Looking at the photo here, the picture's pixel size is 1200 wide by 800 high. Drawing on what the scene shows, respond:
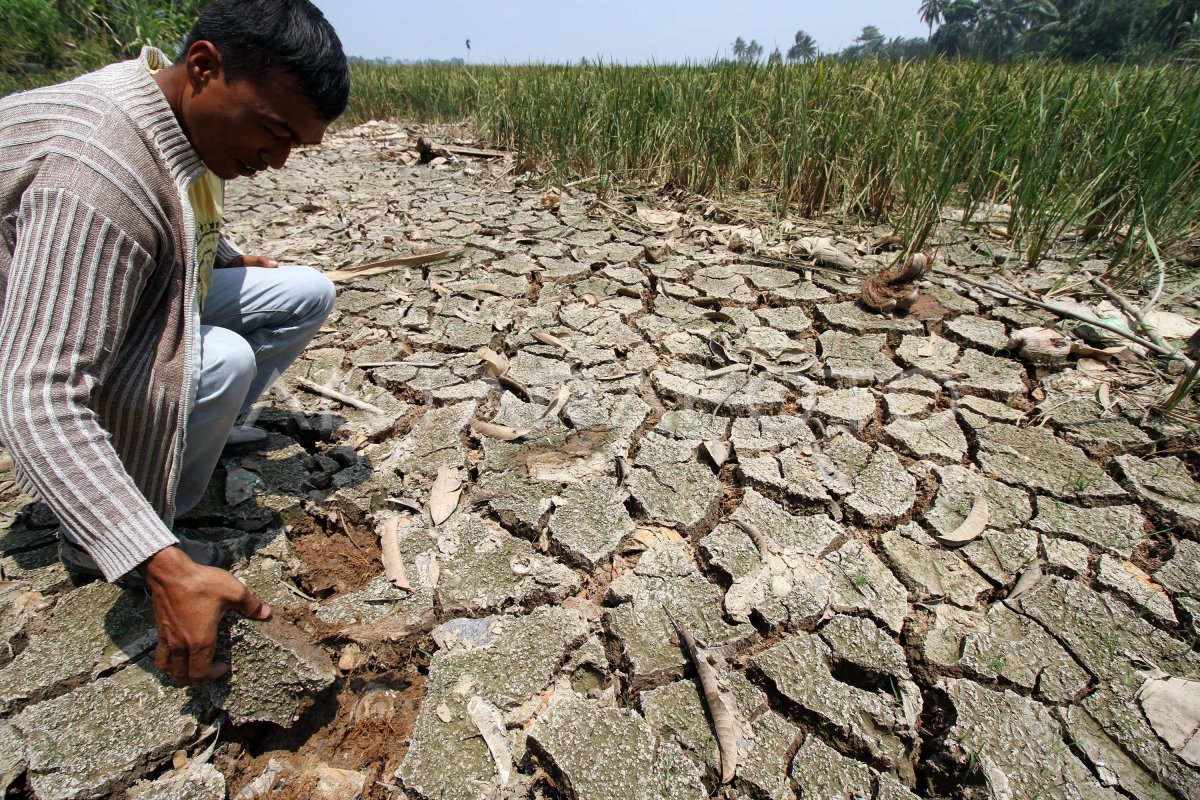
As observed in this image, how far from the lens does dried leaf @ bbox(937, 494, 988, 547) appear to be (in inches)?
63.5

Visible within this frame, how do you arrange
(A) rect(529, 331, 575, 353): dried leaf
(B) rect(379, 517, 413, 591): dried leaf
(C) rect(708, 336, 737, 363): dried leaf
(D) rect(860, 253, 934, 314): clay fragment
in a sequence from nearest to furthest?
(B) rect(379, 517, 413, 591): dried leaf < (C) rect(708, 336, 737, 363): dried leaf < (A) rect(529, 331, 575, 353): dried leaf < (D) rect(860, 253, 934, 314): clay fragment

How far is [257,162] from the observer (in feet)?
4.15

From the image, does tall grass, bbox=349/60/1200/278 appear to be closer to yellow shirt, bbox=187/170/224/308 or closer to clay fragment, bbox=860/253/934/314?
clay fragment, bbox=860/253/934/314

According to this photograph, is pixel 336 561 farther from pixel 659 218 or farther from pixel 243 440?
pixel 659 218

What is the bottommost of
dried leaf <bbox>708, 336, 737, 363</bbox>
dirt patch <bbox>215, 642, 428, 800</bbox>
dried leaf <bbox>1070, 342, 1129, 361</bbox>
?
dirt patch <bbox>215, 642, 428, 800</bbox>

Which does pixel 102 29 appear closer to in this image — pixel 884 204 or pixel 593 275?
pixel 593 275

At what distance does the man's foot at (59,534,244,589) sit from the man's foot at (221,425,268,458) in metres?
0.37

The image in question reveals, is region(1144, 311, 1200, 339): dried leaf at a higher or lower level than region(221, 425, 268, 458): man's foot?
higher

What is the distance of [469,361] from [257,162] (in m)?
1.16

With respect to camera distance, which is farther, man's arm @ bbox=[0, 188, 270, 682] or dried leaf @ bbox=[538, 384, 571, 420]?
dried leaf @ bbox=[538, 384, 571, 420]

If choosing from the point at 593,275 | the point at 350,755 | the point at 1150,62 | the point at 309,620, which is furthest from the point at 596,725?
the point at 1150,62

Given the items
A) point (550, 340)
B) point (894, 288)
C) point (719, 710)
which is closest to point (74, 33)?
point (550, 340)

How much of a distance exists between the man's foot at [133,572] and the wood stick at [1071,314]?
244cm

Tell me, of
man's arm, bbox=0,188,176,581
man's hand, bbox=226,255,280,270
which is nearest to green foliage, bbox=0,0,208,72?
man's hand, bbox=226,255,280,270
